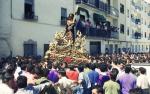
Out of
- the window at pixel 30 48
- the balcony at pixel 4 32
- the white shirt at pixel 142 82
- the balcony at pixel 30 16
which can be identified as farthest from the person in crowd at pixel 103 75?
the balcony at pixel 30 16

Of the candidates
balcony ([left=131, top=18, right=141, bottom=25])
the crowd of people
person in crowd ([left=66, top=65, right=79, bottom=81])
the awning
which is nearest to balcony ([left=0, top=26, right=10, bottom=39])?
the crowd of people

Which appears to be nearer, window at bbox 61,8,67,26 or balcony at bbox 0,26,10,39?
balcony at bbox 0,26,10,39

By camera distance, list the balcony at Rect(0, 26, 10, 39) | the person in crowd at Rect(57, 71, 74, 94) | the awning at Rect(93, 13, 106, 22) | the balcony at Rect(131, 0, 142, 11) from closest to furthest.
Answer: the person in crowd at Rect(57, 71, 74, 94) < the balcony at Rect(0, 26, 10, 39) < the awning at Rect(93, 13, 106, 22) < the balcony at Rect(131, 0, 142, 11)

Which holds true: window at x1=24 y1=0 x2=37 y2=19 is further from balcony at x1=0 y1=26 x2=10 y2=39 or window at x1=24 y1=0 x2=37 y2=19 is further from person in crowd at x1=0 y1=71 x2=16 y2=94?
person in crowd at x1=0 y1=71 x2=16 y2=94

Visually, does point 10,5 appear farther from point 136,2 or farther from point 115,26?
point 136,2

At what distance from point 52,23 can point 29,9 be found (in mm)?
3332

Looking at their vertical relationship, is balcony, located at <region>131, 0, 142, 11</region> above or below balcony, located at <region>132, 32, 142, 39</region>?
above

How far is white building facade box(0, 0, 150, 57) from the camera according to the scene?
21359 millimetres

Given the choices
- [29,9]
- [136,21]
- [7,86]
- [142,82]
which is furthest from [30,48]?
[136,21]

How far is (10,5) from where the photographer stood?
2142 centimetres

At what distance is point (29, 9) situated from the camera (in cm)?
2378

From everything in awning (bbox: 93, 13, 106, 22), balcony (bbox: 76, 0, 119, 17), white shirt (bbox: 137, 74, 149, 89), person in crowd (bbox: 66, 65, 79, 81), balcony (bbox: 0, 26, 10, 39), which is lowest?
white shirt (bbox: 137, 74, 149, 89)

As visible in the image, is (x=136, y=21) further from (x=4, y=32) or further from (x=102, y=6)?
(x=4, y=32)

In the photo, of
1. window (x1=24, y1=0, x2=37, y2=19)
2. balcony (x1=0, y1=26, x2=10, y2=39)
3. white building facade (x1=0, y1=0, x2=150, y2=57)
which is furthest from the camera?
window (x1=24, y1=0, x2=37, y2=19)
